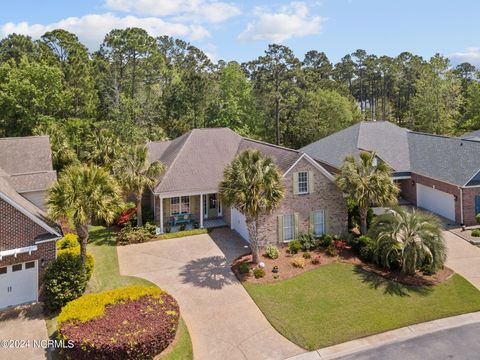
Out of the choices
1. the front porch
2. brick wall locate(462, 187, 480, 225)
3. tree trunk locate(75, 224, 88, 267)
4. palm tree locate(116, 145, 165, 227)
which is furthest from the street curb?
palm tree locate(116, 145, 165, 227)

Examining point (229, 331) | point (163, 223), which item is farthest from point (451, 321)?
point (163, 223)

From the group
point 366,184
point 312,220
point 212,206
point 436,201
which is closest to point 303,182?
point 312,220

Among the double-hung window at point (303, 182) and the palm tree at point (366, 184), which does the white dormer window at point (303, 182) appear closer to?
the double-hung window at point (303, 182)

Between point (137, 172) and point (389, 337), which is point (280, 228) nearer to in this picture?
point (389, 337)

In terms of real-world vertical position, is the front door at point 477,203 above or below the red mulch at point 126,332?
above

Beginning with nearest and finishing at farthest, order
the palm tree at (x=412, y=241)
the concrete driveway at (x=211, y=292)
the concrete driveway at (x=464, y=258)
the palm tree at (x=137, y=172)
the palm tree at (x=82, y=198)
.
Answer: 1. the concrete driveway at (x=211, y=292)
2. the palm tree at (x=82, y=198)
3. the palm tree at (x=412, y=241)
4. the concrete driveway at (x=464, y=258)
5. the palm tree at (x=137, y=172)

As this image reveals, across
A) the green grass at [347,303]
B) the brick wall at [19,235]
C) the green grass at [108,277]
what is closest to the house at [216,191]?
the green grass at [108,277]
